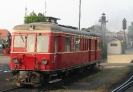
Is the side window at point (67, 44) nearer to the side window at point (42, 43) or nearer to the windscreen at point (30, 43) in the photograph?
the side window at point (42, 43)

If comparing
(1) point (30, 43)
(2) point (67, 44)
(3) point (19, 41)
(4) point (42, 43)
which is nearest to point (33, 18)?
(2) point (67, 44)

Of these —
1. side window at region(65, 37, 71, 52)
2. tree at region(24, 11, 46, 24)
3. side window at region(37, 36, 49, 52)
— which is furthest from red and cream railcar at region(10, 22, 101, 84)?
tree at region(24, 11, 46, 24)

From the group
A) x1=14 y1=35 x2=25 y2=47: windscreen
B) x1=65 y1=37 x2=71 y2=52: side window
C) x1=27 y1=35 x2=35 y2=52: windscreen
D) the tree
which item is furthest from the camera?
the tree

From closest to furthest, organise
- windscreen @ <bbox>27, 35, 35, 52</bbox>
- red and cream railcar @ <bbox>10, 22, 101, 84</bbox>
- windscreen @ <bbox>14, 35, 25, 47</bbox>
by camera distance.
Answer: red and cream railcar @ <bbox>10, 22, 101, 84</bbox>
windscreen @ <bbox>27, 35, 35, 52</bbox>
windscreen @ <bbox>14, 35, 25, 47</bbox>

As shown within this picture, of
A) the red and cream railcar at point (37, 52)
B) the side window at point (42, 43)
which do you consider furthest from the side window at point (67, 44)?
the side window at point (42, 43)

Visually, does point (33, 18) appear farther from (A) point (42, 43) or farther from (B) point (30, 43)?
(A) point (42, 43)

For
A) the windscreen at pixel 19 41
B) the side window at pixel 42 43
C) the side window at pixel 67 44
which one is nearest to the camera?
the side window at pixel 42 43

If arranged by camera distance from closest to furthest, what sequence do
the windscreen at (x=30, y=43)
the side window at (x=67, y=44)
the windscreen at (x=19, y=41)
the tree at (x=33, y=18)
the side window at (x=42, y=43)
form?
the side window at (x=42, y=43), the windscreen at (x=30, y=43), the windscreen at (x=19, y=41), the side window at (x=67, y=44), the tree at (x=33, y=18)

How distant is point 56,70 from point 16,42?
2342mm

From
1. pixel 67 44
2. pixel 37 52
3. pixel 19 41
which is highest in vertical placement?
pixel 19 41

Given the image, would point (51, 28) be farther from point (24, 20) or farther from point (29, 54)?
point (24, 20)

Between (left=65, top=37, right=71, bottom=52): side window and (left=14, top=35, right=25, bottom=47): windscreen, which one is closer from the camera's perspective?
(left=14, top=35, right=25, bottom=47): windscreen

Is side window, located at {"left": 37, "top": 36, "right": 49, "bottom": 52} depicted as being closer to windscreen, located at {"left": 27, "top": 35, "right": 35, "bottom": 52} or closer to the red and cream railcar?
the red and cream railcar

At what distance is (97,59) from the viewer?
2397 cm
